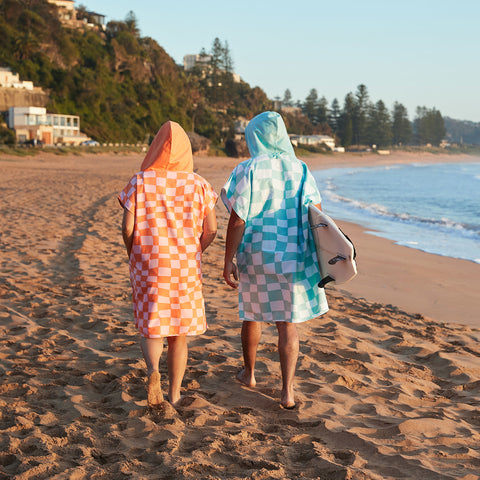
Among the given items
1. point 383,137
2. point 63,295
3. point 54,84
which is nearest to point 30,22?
point 54,84

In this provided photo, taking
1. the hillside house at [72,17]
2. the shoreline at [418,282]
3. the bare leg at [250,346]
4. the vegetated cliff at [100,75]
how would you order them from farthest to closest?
the hillside house at [72,17] → the vegetated cliff at [100,75] → the shoreline at [418,282] → the bare leg at [250,346]

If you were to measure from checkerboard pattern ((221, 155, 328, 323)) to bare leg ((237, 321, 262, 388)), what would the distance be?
198 millimetres

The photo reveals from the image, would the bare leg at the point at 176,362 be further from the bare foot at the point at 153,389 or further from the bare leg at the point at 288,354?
the bare leg at the point at 288,354

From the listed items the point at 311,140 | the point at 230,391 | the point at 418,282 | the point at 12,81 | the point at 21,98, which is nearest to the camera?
the point at 230,391

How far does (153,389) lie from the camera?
268 cm

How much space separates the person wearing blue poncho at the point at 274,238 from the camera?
275cm

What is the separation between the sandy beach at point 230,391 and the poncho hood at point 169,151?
1.22 meters

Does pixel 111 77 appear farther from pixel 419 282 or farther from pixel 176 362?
pixel 176 362

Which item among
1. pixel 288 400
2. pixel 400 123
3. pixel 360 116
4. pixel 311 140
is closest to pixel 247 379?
pixel 288 400

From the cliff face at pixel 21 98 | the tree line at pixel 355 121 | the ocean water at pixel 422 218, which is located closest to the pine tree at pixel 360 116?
the tree line at pixel 355 121

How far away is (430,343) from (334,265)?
1779mm

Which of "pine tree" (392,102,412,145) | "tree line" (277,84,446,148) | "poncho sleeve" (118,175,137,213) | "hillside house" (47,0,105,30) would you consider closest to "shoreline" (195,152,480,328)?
"poncho sleeve" (118,175,137,213)

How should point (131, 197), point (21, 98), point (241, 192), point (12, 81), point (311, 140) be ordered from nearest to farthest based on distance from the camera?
point (131, 197) → point (241, 192) → point (21, 98) → point (12, 81) → point (311, 140)

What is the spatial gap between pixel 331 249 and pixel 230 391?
3.27 feet
